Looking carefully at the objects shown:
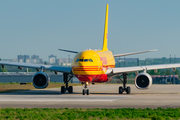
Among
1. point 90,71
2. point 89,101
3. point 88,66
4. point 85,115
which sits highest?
point 88,66

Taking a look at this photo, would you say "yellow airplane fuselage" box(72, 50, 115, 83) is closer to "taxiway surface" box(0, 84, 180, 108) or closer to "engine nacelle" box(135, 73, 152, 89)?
"taxiway surface" box(0, 84, 180, 108)

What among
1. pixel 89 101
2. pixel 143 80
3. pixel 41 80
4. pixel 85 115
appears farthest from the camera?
pixel 41 80

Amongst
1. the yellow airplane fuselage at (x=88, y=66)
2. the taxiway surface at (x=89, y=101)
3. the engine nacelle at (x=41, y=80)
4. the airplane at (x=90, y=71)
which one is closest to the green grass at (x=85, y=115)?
the taxiway surface at (x=89, y=101)

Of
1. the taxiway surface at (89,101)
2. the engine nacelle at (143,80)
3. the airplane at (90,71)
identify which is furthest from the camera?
the engine nacelle at (143,80)

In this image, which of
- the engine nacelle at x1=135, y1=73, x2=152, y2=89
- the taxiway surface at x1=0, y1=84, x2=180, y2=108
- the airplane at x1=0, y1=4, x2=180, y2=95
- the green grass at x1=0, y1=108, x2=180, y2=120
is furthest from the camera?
the engine nacelle at x1=135, y1=73, x2=152, y2=89

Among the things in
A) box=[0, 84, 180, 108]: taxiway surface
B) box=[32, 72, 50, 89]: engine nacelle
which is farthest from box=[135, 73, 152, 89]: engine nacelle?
box=[32, 72, 50, 89]: engine nacelle

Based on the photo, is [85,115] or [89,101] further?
[89,101]

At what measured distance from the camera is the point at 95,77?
102 feet

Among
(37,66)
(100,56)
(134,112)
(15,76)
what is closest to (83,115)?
(134,112)

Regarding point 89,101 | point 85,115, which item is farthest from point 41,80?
point 85,115

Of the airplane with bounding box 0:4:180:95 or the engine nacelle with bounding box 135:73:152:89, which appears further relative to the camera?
the engine nacelle with bounding box 135:73:152:89

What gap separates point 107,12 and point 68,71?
11.8 metres

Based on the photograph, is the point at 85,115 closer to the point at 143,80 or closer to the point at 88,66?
the point at 88,66

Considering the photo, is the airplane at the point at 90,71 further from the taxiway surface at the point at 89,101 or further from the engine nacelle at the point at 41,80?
the taxiway surface at the point at 89,101
